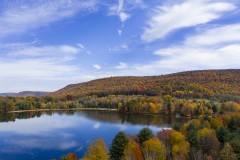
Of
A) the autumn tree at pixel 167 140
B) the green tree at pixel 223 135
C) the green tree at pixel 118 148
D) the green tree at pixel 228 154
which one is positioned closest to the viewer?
the green tree at pixel 228 154

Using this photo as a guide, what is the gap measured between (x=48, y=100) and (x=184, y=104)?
64.8 metres

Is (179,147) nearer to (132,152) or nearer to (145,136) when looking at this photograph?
(145,136)

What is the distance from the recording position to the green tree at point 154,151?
27562 mm

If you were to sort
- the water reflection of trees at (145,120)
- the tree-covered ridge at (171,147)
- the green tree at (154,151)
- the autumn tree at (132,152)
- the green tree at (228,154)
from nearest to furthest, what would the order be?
1. the green tree at (228,154)
2. the tree-covered ridge at (171,147)
3. the autumn tree at (132,152)
4. the green tree at (154,151)
5. the water reflection of trees at (145,120)

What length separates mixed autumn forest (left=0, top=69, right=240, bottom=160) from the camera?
91.5 ft

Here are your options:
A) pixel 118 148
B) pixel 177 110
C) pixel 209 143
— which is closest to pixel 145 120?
pixel 177 110

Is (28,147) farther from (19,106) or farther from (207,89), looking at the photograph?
(207,89)

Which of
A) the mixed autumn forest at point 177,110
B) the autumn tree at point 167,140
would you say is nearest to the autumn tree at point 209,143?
the mixed autumn forest at point 177,110

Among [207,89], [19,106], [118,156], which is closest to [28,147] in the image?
[118,156]

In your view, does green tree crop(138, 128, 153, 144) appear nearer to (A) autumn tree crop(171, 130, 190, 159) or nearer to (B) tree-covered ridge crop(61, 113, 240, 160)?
(B) tree-covered ridge crop(61, 113, 240, 160)

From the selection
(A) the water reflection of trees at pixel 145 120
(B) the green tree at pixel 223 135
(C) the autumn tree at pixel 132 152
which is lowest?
(A) the water reflection of trees at pixel 145 120

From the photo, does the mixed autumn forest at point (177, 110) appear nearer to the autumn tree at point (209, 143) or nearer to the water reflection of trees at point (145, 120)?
the autumn tree at point (209, 143)

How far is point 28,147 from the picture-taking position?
145ft

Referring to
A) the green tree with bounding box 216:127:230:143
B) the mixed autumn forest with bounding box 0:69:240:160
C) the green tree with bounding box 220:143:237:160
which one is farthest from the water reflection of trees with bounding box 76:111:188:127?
the green tree with bounding box 220:143:237:160
